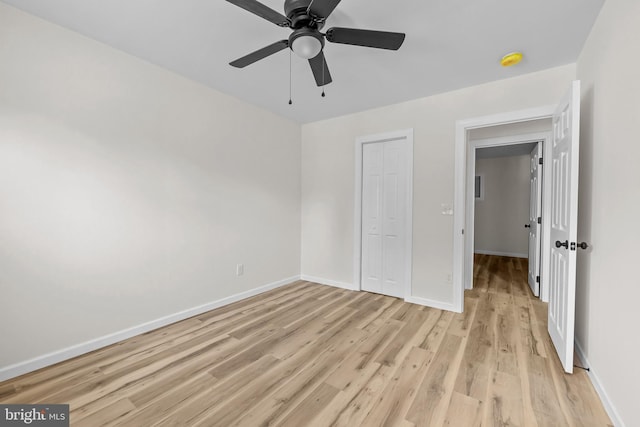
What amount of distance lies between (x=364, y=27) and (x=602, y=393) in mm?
2871

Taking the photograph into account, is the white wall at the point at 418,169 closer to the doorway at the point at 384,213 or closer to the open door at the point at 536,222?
the doorway at the point at 384,213

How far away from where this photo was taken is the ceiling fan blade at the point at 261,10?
4.50ft

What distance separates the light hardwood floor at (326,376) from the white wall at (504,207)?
4.20 metres

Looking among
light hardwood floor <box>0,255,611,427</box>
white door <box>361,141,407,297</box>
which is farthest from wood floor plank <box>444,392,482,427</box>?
white door <box>361,141,407,297</box>

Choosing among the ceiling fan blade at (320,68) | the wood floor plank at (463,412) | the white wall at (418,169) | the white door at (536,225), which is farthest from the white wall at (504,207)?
the ceiling fan blade at (320,68)

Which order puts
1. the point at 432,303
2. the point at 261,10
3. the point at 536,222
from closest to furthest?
the point at 261,10 < the point at 432,303 < the point at 536,222

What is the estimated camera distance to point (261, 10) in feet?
4.73

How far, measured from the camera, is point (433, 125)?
324 cm

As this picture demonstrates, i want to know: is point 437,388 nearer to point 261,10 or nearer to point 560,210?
point 560,210

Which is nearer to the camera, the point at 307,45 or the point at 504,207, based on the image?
the point at 307,45

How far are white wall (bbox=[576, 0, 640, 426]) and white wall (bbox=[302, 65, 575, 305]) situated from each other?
26.5 inches

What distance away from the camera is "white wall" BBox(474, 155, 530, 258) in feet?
20.7

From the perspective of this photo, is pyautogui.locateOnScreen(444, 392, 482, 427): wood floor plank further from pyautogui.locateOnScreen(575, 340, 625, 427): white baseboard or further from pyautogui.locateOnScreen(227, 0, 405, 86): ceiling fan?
pyautogui.locateOnScreen(227, 0, 405, 86): ceiling fan

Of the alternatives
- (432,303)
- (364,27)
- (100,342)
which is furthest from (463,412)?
(100,342)
